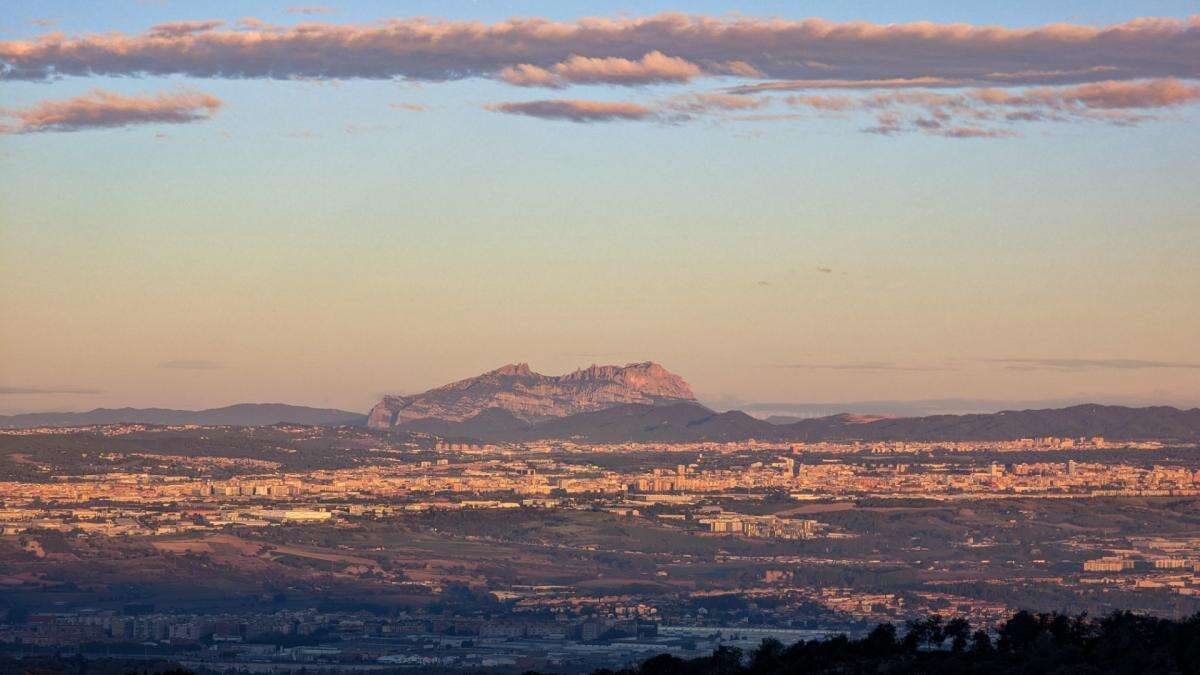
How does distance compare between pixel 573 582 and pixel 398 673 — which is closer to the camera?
pixel 398 673

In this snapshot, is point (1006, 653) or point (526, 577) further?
point (526, 577)

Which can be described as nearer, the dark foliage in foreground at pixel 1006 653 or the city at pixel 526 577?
the dark foliage in foreground at pixel 1006 653

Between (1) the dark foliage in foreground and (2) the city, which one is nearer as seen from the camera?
(1) the dark foliage in foreground

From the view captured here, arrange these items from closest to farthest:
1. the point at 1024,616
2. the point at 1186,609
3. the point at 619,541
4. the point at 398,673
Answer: the point at 1024,616 → the point at 398,673 → the point at 1186,609 → the point at 619,541

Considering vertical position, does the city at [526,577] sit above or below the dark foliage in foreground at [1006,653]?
below

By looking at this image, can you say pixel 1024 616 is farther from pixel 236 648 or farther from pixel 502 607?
pixel 502 607

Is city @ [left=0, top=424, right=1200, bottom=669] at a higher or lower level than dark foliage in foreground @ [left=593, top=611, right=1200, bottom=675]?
lower

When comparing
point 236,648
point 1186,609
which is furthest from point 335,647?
point 1186,609

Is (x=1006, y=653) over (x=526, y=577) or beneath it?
over
